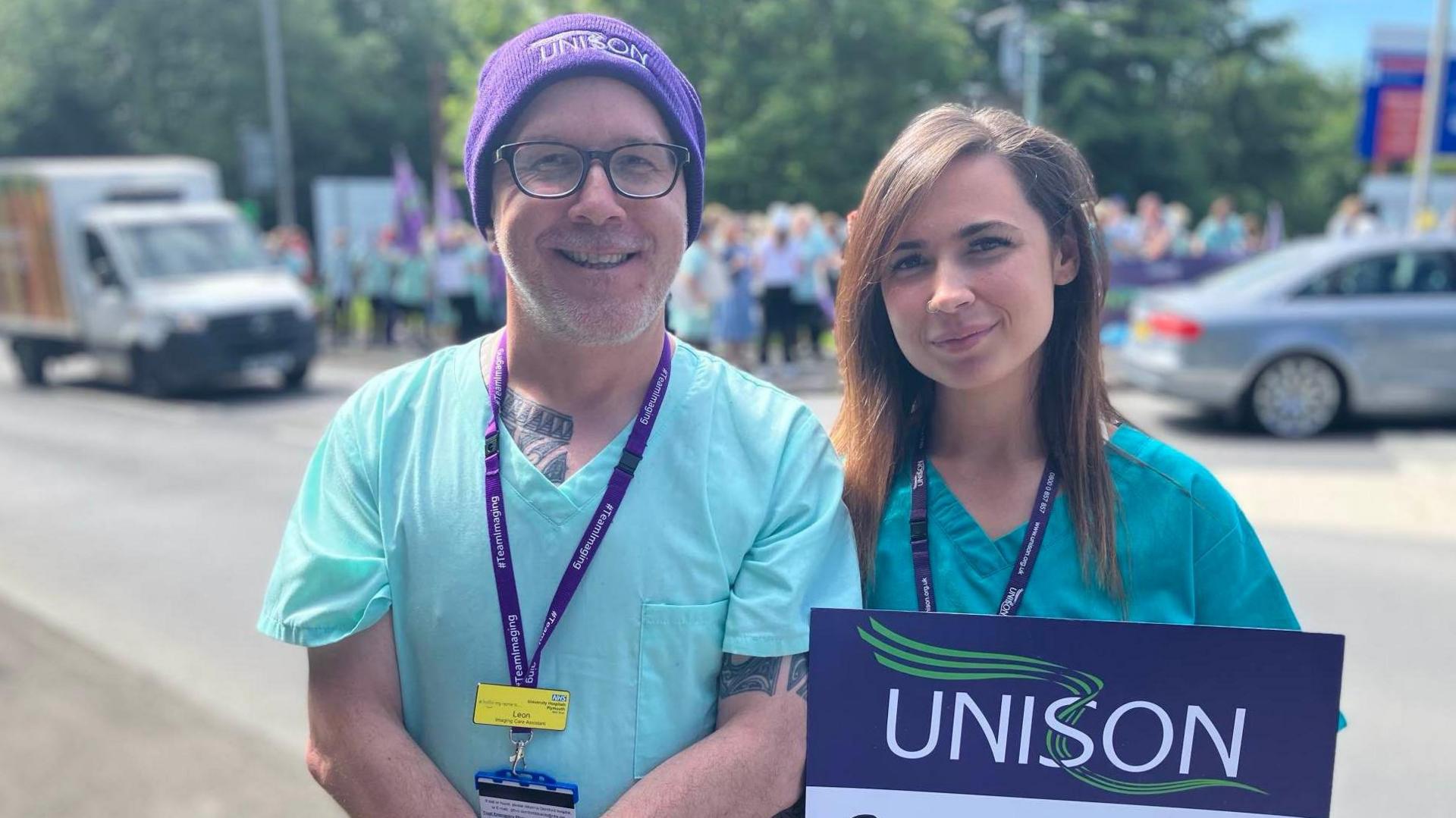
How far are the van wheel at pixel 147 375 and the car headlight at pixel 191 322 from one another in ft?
2.62

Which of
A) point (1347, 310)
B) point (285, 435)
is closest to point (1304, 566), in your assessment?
point (1347, 310)

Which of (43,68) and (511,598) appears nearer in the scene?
(511,598)

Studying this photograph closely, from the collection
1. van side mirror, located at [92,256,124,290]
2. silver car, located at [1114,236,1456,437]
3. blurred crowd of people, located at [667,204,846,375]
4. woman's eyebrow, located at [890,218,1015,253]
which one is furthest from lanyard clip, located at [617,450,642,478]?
van side mirror, located at [92,256,124,290]

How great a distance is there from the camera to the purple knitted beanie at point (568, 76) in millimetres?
1762

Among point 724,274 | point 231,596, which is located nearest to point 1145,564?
point 231,596

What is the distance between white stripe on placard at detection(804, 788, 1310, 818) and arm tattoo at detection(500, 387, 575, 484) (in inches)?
23.3

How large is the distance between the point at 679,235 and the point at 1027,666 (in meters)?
0.80

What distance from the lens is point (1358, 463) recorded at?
9125 millimetres

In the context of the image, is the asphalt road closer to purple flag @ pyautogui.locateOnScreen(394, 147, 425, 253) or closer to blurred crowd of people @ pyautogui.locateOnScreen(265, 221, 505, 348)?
blurred crowd of people @ pyautogui.locateOnScreen(265, 221, 505, 348)

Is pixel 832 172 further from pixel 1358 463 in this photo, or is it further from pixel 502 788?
pixel 502 788

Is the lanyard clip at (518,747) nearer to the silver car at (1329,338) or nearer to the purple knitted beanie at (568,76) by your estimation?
the purple knitted beanie at (568,76)

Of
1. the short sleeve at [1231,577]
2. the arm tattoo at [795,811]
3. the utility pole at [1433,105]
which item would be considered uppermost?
the utility pole at [1433,105]

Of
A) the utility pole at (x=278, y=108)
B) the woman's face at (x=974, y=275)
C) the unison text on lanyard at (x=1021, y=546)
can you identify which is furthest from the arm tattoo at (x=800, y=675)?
the utility pole at (x=278, y=108)

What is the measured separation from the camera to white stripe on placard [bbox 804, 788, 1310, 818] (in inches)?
68.8
